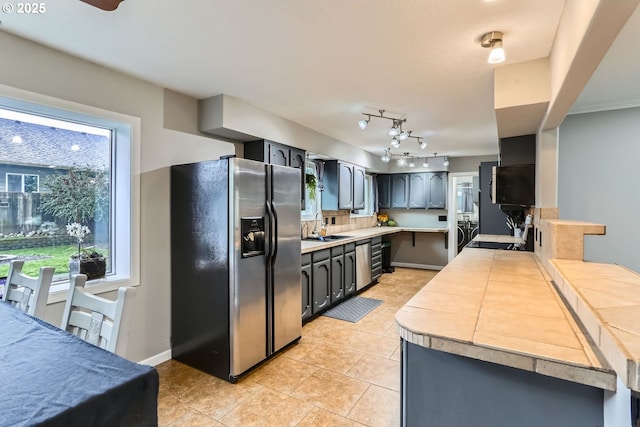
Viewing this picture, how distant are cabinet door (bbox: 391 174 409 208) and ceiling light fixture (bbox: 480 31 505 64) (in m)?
5.08

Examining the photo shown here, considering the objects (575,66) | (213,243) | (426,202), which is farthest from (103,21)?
(426,202)

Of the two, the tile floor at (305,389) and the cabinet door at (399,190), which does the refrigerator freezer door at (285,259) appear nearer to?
the tile floor at (305,389)

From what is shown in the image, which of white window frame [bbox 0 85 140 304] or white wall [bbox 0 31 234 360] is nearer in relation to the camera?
white wall [bbox 0 31 234 360]

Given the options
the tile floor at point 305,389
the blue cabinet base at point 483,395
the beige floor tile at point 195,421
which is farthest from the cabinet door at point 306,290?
the blue cabinet base at point 483,395

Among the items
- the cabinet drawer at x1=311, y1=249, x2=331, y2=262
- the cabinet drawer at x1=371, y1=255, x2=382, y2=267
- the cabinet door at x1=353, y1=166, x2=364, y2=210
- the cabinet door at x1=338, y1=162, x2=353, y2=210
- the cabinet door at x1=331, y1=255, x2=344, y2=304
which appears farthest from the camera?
the cabinet door at x1=353, y1=166, x2=364, y2=210

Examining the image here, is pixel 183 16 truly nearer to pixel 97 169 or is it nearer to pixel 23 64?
pixel 23 64

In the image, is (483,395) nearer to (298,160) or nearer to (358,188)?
(298,160)

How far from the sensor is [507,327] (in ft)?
3.78

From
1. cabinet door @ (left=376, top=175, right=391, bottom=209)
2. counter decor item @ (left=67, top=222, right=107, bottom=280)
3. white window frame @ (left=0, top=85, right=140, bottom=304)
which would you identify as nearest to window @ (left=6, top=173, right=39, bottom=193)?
counter decor item @ (left=67, top=222, right=107, bottom=280)

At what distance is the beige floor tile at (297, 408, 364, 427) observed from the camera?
1959 mm

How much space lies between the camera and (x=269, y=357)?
2.79 metres

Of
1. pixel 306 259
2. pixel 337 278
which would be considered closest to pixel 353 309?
pixel 337 278

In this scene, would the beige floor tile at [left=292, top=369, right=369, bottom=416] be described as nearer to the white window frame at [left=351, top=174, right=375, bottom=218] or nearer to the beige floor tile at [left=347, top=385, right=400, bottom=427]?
the beige floor tile at [left=347, top=385, right=400, bottom=427]

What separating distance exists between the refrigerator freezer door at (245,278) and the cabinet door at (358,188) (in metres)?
3.15
